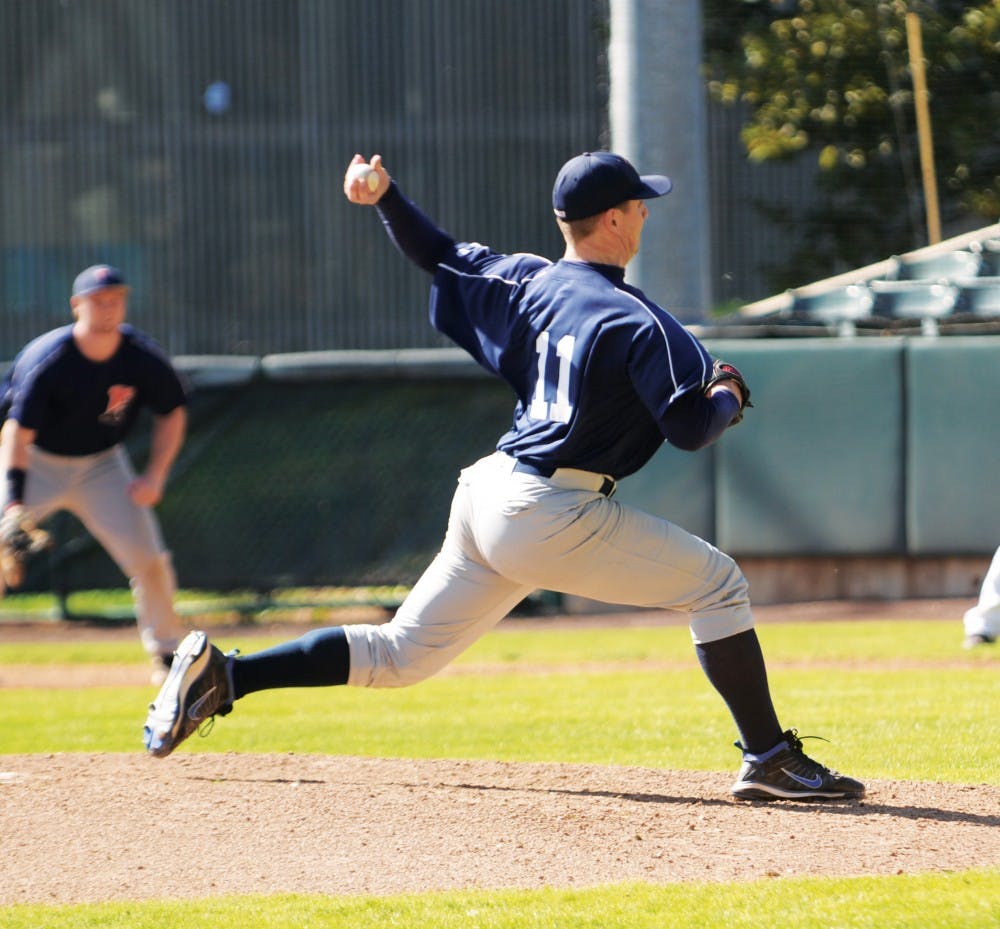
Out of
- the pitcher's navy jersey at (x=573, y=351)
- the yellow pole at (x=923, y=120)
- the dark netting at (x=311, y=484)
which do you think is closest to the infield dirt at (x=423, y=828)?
the pitcher's navy jersey at (x=573, y=351)

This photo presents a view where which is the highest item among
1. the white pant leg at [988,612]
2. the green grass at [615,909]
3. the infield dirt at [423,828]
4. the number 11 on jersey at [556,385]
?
the number 11 on jersey at [556,385]

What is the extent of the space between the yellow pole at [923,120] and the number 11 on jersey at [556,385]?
41.9 ft

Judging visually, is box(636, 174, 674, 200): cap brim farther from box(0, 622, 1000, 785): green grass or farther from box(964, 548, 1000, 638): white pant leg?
box(964, 548, 1000, 638): white pant leg

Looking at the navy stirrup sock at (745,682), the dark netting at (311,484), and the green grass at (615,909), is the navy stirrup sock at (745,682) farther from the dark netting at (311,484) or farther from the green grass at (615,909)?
the dark netting at (311,484)

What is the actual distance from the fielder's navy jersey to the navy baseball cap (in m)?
3.65

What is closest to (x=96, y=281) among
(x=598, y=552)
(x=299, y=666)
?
(x=299, y=666)

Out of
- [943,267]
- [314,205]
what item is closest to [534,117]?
[314,205]

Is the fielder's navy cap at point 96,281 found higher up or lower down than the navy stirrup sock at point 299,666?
higher up

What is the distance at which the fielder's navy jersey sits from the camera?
7.54 m

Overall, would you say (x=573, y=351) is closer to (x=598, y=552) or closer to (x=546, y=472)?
(x=546, y=472)

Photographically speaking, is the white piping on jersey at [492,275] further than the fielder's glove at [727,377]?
Yes

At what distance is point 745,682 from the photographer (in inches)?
185

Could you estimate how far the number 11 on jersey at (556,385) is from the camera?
449cm

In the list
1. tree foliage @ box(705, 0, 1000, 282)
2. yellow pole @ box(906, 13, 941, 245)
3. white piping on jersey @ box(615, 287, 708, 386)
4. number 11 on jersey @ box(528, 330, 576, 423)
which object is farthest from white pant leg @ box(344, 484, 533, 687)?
tree foliage @ box(705, 0, 1000, 282)
